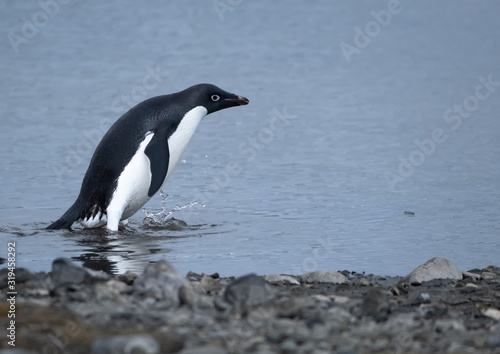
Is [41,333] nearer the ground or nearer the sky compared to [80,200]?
nearer the ground

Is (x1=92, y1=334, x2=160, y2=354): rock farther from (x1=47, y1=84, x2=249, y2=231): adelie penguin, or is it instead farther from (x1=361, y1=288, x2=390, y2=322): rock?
(x1=47, y1=84, x2=249, y2=231): adelie penguin

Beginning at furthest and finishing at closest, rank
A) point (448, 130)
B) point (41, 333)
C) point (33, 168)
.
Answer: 1. point (448, 130)
2. point (33, 168)
3. point (41, 333)

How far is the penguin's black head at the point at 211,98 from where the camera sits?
8.95m

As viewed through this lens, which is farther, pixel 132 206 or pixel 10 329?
pixel 132 206

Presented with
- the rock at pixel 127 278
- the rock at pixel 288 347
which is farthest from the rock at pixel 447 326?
the rock at pixel 127 278

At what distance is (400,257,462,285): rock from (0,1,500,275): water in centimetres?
57

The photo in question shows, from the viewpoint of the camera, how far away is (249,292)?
483 cm

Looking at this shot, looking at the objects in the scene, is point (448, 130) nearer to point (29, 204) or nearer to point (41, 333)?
point (29, 204)

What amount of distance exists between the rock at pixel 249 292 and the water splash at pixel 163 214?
376 centimetres

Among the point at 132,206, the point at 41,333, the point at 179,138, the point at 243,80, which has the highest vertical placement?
the point at 243,80

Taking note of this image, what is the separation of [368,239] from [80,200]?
232 cm

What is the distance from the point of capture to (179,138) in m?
8.81

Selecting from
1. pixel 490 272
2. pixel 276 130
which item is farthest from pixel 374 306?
pixel 276 130

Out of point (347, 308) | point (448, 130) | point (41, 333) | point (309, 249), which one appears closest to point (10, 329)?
point (41, 333)
